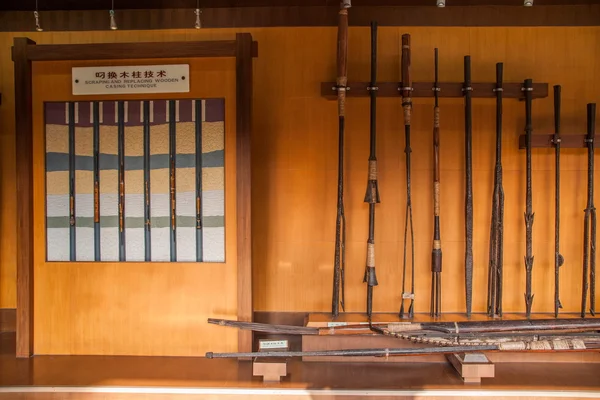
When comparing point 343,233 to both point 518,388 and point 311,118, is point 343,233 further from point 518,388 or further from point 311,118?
point 518,388

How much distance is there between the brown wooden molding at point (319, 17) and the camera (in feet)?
11.0

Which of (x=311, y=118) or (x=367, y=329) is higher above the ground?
(x=311, y=118)

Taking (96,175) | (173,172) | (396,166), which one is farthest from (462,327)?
(96,175)

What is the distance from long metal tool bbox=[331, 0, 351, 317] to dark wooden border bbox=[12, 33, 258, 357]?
0.54 m

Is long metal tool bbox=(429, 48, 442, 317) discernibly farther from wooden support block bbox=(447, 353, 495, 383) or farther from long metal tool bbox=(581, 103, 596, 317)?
long metal tool bbox=(581, 103, 596, 317)

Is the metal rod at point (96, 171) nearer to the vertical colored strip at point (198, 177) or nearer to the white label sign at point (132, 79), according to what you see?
the white label sign at point (132, 79)

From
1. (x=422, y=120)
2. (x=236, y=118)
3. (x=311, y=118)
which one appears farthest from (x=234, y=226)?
(x=422, y=120)

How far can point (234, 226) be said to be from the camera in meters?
3.09

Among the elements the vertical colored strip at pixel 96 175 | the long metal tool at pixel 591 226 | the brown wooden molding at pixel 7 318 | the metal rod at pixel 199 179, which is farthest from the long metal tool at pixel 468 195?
the brown wooden molding at pixel 7 318

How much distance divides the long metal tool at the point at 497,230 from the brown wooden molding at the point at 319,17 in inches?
19.9

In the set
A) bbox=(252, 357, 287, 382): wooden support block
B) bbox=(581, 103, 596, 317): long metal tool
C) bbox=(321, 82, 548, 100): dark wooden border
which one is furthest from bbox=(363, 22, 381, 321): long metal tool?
bbox=(581, 103, 596, 317): long metal tool

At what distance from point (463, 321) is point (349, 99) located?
1.60m

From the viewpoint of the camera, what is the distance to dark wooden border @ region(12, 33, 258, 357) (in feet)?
9.92

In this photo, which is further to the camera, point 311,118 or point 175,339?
point 311,118
